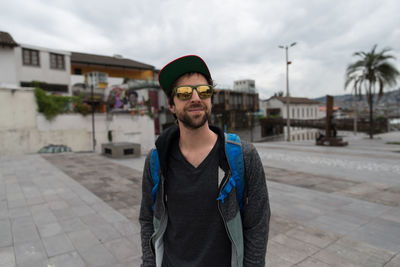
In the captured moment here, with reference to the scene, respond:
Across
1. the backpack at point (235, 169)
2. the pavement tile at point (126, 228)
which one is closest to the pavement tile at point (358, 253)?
the backpack at point (235, 169)

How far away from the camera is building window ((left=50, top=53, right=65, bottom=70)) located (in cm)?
2738

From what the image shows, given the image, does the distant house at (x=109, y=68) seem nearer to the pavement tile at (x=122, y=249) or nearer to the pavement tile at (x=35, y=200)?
the pavement tile at (x=35, y=200)

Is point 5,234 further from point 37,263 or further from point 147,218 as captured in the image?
point 147,218

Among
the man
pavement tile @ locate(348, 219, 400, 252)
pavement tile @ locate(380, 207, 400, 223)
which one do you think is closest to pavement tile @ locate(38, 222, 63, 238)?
the man

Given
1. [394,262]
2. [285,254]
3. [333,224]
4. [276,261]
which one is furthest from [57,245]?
[394,262]

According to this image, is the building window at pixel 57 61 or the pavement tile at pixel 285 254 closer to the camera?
the pavement tile at pixel 285 254

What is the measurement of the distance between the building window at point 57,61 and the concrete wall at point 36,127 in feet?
27.0

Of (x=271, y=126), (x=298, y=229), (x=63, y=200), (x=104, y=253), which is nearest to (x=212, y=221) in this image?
(x=104, y=253)

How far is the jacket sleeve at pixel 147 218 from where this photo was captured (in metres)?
1.78

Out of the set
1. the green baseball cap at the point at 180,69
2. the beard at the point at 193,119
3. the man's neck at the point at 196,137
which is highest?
the green baseball cap at the point at 180,69

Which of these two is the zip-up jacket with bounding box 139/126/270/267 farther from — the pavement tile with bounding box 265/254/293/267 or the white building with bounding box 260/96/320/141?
the white building with bounding box 260/96/320/141

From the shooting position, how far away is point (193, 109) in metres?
1.58

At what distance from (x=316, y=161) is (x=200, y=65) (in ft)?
39.7

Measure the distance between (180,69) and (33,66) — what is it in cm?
3056
